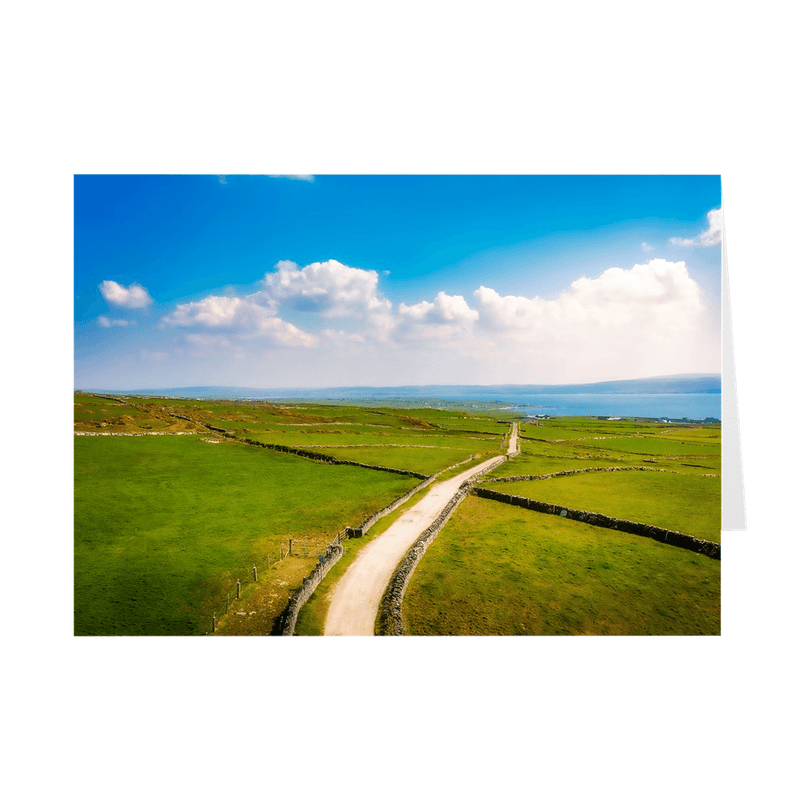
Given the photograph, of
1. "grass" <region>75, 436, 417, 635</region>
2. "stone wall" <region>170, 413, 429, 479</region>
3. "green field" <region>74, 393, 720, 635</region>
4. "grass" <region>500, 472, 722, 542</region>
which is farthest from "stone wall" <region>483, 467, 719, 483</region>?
"grass" <region>75, 436, 417, 635</region>

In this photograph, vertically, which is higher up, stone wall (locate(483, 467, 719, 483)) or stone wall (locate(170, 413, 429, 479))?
stone wall (locate(170, 413, 429, 479))

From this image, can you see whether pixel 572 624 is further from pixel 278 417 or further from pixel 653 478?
pixel 278 417

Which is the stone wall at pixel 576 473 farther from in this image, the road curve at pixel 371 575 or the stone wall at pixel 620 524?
the road curve at pixel 371 575

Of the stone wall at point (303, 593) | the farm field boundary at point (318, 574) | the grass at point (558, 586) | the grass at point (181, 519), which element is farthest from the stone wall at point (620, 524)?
the stone wall at point (303, 593)

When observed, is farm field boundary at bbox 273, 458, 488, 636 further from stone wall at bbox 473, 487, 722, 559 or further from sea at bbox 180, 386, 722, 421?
sea at bbox 180, 386, 722, 421

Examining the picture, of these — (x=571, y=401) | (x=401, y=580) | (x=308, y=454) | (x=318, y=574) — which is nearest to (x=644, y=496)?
(x=401, y=580)

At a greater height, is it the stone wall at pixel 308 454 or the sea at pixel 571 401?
the sea at pixel 571 401
